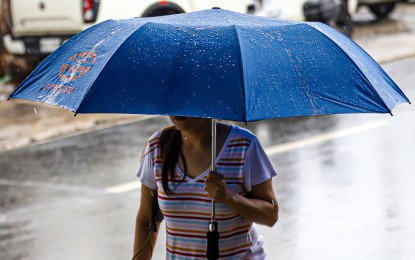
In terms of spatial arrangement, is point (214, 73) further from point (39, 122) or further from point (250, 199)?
point (39, 122)

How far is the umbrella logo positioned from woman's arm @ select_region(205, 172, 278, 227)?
641 millimetres


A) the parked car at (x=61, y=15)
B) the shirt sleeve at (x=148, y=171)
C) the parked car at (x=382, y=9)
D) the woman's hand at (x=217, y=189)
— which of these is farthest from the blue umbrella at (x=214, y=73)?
the parked car at (x=382, y=9)

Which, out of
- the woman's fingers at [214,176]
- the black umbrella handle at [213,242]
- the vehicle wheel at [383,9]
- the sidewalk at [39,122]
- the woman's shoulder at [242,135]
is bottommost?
the vehicle wheel at [383,9]

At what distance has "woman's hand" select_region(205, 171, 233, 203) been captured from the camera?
12.3 ft

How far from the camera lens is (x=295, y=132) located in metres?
11.2

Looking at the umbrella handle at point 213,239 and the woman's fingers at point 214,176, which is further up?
the woman's fingers at point 214,176

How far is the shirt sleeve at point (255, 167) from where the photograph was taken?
390 cm

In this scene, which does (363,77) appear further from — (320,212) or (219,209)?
(320,212)

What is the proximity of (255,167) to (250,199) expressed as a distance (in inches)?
5.1

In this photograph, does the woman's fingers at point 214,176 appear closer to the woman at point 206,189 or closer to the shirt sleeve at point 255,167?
the woman at point 206,189

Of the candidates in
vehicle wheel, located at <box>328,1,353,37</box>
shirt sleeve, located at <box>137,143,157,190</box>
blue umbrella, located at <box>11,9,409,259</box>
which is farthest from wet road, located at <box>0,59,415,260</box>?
vehicle wheel, located at <box>328,1,353,37</box>

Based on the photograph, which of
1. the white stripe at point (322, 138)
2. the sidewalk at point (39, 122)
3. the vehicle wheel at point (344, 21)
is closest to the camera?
the white stripe at point (322, 138)

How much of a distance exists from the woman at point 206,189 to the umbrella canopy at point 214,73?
30cm

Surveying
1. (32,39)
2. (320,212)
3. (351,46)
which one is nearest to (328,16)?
(32,39)
